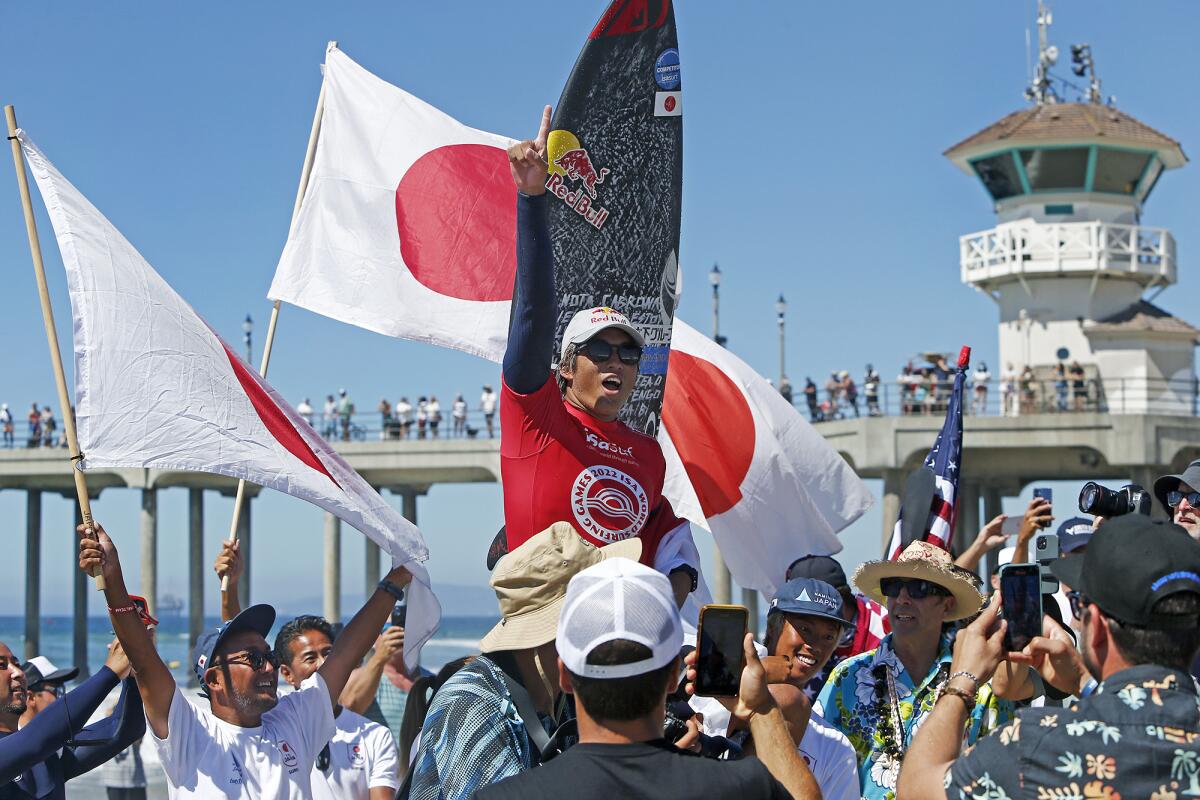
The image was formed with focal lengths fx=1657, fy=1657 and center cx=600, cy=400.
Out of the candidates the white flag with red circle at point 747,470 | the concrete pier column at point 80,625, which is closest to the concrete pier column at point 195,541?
the concrete pier column at point 80,625

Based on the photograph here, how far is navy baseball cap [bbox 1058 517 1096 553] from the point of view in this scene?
19.6 ft

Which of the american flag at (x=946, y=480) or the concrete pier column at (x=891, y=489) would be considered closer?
the american flag at (x=946, y=480)

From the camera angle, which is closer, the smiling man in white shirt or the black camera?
the black camera

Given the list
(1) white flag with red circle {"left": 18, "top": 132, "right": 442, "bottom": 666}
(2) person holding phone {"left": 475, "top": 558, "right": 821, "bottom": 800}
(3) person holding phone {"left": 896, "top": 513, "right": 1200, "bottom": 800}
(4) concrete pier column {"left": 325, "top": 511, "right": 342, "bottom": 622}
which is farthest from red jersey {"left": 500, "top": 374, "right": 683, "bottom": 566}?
(4) concrete pier column {"left": 325, "top": 511, "right": 342, "bottom": 622}

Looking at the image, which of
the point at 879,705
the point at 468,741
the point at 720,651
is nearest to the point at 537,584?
the point at 468,741

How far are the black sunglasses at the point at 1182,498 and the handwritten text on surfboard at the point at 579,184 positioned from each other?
2.23 m

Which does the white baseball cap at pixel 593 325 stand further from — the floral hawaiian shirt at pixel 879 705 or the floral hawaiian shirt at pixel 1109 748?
the floral hawaiian shirt at pixel 1109 748

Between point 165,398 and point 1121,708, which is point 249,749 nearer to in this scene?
point 165,398

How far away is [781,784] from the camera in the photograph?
3232 mm

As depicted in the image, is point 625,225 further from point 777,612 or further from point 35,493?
point 35,493

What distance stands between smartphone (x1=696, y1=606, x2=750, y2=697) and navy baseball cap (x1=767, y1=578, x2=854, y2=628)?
1.47 metres

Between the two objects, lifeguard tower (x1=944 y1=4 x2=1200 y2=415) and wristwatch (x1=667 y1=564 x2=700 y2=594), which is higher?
lifeguard tower (x1=944 y1=4 x2=1200 y2=415)

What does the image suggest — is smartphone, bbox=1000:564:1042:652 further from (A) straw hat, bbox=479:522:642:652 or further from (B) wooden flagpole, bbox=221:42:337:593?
(B) wooden flagpole, bbox=221:42:337:593

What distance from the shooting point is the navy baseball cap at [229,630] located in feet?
16.9
